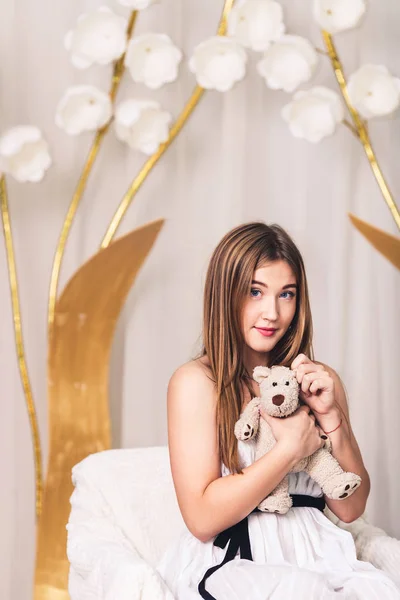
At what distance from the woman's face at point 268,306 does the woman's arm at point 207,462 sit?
129mm

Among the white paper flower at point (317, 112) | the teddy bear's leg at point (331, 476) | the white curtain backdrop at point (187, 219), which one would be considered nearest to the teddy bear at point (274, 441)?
the teddy bear's leg at point (331, 476)

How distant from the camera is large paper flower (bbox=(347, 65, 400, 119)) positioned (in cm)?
230

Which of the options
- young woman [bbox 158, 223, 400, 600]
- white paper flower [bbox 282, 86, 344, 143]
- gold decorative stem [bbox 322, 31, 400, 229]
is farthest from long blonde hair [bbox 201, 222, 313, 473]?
gold decorative stem [bbox 322, 31, 400, 229]

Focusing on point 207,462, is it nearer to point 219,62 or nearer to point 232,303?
point 232,303

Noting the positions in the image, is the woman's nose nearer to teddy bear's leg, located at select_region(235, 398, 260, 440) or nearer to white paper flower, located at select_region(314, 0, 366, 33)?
teddy bear's leg, located at select_region(235, 398, 260, 440)

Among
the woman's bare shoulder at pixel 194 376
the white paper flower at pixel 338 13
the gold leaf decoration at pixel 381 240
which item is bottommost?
the woman's bare shoulder at pixel 194 376

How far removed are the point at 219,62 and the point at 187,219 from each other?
545mm

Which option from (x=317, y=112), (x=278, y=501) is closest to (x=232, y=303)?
(x=278, y=501)

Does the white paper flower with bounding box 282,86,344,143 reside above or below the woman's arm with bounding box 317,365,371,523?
above

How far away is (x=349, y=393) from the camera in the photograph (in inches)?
107

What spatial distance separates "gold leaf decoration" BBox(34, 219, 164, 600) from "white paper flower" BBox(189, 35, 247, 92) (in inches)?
16.9

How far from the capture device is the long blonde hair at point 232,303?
1641mm

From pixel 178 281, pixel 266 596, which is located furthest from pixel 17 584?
pixel 266 596

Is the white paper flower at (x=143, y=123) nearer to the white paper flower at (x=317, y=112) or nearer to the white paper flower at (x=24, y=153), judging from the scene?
the white paper flower at (x=24, y=153)
